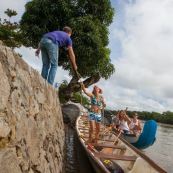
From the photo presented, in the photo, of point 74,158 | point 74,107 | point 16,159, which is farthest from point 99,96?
point 74,107

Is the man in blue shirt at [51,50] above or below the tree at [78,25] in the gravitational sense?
below

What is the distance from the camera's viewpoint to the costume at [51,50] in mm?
6238

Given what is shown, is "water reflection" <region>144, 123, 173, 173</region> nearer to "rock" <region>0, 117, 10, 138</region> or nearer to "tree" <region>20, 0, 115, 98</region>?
"tree" <region>20, 0, 115, 98</region>

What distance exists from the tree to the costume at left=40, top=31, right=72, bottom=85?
9478 mm

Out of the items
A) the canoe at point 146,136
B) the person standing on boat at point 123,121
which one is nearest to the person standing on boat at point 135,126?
the person standing on boat at point 123,121

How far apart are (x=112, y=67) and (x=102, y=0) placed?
5.39 metres

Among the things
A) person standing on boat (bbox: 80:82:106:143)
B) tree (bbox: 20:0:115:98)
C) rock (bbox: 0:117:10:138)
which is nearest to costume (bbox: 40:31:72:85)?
person standing on boat (bbox: 80:82:106:143)

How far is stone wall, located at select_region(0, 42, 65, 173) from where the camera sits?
2816 mm

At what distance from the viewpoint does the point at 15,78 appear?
3256 mm

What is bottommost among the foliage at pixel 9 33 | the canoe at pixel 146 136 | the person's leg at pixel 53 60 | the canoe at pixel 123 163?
the canoe at pixel 123 163

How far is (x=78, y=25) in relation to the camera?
52.6 ft

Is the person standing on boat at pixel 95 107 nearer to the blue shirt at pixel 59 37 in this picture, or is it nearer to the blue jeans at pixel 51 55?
the blue jeans at pixel 51 55

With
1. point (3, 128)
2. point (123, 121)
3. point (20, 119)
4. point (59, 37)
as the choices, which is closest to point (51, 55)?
point (59, 37)

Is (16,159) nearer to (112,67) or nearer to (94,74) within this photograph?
(94,74)
